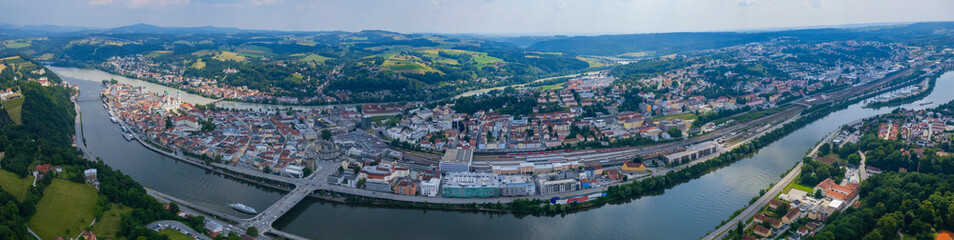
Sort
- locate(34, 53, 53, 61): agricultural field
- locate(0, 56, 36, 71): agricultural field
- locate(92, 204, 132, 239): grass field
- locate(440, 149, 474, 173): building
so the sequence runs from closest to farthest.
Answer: locate(92, 204, 132, 239): grass field → locate(440, 149, 474, 173): building → locate(0, 56, 36, 71): agricultural field → locate(34, 53, 53, 61): agricultural field

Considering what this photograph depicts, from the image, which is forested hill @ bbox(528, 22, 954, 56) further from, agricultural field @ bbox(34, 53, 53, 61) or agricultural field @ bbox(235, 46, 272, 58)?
agricultural field @ bbox(34, 53, 53, 61)

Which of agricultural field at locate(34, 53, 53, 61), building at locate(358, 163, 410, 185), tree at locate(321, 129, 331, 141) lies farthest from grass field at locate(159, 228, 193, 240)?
agricultural field at locate(34, 53, 53, 61)

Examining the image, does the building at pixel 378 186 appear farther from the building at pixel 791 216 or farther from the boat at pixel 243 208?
the building at pixel 791 216

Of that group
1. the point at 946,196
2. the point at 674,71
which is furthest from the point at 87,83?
the point at 946,196

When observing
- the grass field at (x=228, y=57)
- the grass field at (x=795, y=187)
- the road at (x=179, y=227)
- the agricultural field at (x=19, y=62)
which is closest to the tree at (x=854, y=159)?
the grass field at (x=795, y=187)

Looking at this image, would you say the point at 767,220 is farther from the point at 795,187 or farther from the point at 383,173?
the point at 383,173

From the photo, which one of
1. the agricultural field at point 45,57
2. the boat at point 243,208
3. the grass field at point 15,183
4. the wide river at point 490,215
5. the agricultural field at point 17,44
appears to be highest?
the agricultural field at point 17,44
